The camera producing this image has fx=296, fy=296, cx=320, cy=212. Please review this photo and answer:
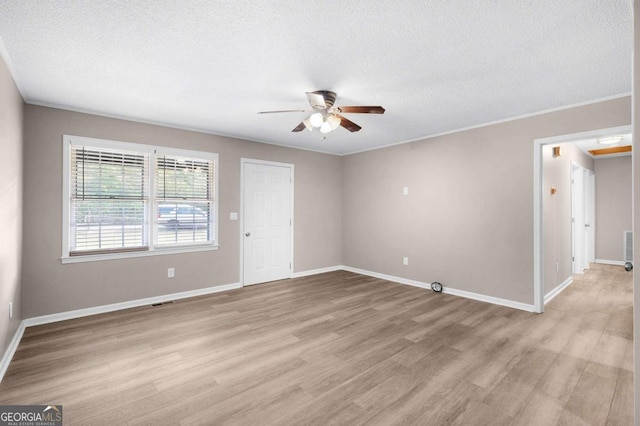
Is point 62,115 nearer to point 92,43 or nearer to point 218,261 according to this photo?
point 92,43

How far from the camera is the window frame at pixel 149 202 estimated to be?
3.59 metres

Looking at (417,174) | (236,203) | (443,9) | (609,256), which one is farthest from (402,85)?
(609,256)

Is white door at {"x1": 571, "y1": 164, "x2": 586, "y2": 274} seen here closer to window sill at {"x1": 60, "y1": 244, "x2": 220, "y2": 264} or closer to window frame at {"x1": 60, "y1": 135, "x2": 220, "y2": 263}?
window frame at {"x1": 60, "y1": 135, "x2": 220, "y2": 263}

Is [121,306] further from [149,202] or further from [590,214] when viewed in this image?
[590,214]

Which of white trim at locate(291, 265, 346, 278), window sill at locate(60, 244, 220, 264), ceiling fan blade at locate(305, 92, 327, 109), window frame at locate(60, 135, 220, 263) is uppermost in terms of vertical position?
ceiling fan blade at locate(305, 92, 327, 109)

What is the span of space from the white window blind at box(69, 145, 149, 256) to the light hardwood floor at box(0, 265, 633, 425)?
0.95 meters

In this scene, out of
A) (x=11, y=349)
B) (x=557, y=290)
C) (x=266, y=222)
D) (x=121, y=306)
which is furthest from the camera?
(x=266, y=222)

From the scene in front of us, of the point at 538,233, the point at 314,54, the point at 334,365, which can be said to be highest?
the point at 314,54

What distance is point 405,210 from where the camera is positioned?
5344 mm

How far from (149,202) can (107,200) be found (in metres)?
0.48

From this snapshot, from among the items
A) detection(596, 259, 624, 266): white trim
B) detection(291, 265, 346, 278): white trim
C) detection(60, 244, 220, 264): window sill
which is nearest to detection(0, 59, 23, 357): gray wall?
detection(60, 244, 220, 264): window sill

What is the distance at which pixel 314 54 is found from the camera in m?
2.35

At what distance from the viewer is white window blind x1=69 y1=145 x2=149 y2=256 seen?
3703 millimetres

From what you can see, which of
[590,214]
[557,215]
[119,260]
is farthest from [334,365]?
[590,214]
